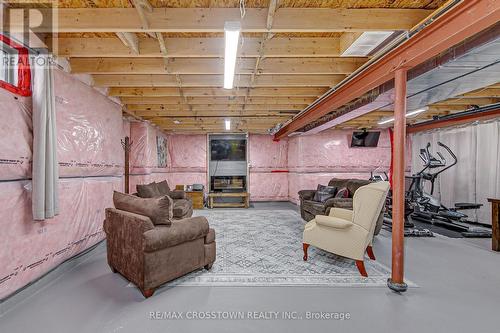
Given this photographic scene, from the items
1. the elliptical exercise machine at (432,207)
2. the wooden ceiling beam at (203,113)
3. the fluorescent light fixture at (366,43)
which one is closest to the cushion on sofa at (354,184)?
the elliptical exercise machine at (432,207)

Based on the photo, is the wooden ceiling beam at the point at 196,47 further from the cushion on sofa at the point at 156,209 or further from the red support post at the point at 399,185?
the cushion on sofa at the point at 156,209

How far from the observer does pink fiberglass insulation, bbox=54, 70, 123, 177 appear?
2.95 metres

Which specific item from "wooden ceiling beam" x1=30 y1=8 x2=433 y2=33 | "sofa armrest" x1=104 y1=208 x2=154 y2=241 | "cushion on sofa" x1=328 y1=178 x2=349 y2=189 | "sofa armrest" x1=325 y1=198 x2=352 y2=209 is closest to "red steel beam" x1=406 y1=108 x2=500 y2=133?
"cushion on sofa" x1=328 y1=178 x2=349 y2=189

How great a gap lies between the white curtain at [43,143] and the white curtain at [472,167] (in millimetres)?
8072

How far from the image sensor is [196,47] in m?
2.71

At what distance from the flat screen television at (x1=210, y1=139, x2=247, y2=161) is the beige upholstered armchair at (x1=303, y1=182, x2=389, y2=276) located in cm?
586

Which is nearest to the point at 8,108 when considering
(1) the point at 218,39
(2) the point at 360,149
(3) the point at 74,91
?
(3) the point at 74,91

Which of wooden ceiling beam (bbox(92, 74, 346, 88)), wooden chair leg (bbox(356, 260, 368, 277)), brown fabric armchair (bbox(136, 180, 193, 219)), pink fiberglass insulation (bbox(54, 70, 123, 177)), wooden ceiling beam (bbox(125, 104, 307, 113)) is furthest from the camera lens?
wooden ceiling beam (bbox(125, 104, 307, 113))

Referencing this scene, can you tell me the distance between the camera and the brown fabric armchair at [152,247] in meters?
2.28

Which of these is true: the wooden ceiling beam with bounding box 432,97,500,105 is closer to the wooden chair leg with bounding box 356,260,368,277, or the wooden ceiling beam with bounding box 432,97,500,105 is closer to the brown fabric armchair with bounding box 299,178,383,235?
the brown fabric armchair with bounding box 299,178,383,235

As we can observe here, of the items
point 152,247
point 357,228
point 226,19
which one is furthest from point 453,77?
point 152,247

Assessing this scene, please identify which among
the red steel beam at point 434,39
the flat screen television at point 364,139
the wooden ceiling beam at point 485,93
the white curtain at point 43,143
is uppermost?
the wooden ceiling beam at point 485,93

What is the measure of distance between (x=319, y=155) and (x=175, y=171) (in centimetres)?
536

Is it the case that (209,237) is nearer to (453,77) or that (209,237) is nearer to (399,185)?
(399,185)
